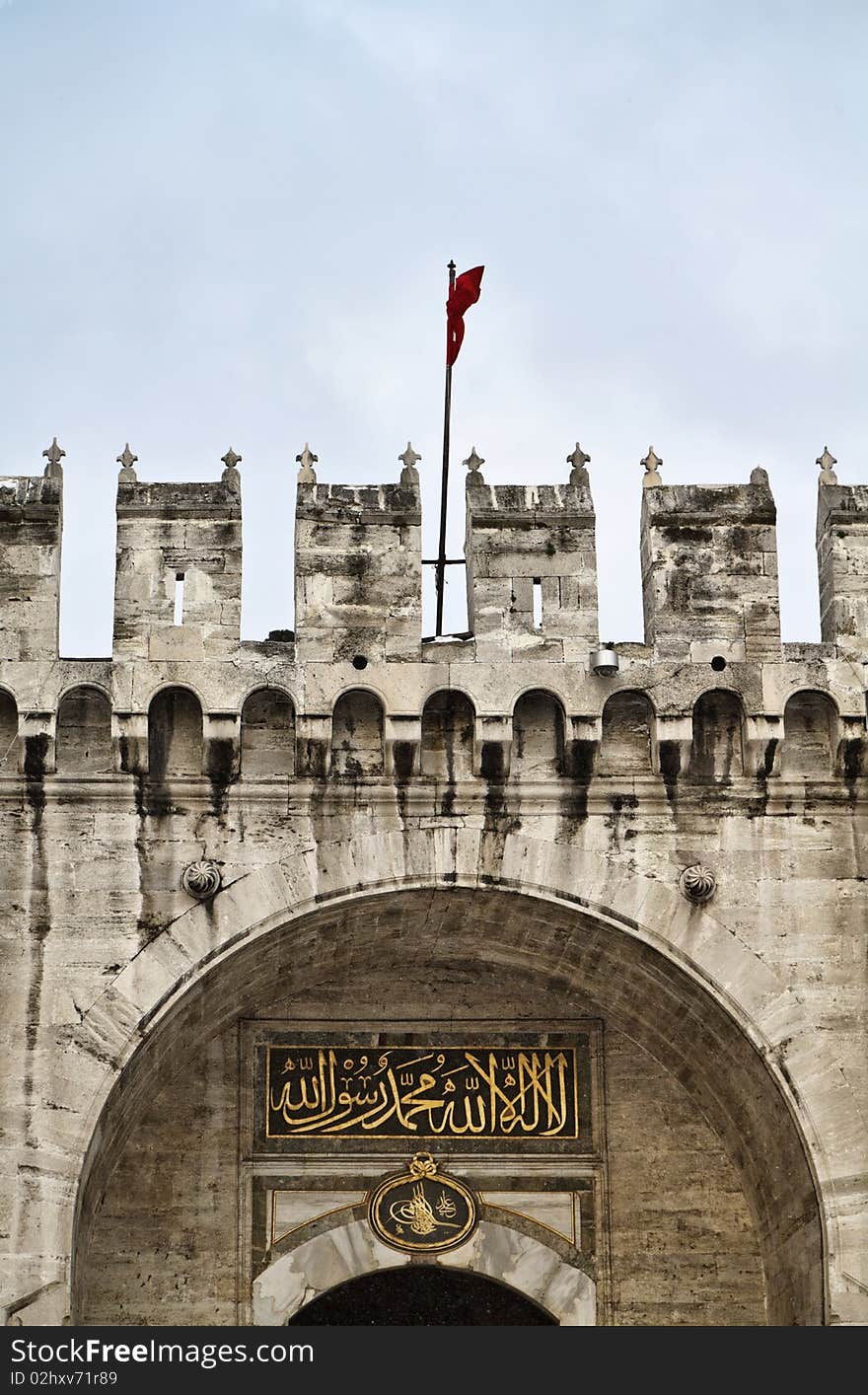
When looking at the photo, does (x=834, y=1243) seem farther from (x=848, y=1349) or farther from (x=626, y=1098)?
(x=626, y=1098)

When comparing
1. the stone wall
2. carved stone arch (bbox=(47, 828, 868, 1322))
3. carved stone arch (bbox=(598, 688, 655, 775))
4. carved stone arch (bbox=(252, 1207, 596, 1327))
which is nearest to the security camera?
carved stone arch (bbox=(598, 688, 655, 775))

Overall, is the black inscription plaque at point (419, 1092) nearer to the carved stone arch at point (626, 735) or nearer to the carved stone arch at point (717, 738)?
the carved stone arch at point (626, 735)

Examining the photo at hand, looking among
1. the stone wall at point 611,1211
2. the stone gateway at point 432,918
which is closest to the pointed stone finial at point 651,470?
the stone gateway at point 432,918

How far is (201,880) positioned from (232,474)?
2693 mm

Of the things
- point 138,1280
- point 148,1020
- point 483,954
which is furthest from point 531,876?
point 138,1280

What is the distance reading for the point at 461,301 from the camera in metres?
16.9

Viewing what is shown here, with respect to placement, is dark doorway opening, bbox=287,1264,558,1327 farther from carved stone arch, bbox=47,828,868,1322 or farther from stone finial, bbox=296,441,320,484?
stone finial, bbox=296,441,320,484

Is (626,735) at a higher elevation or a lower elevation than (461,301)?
lower

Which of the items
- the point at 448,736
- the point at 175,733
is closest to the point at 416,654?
the point at 448,736

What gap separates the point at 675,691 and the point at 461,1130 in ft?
11.2

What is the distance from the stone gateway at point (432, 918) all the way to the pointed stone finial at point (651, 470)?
0.02m

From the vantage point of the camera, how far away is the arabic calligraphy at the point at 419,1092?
16.2 metres

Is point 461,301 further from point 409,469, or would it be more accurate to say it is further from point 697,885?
point 697,885

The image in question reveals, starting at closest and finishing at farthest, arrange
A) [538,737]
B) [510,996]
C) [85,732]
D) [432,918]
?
[85,732] < [538,737] < [432,918] < [510,996]
